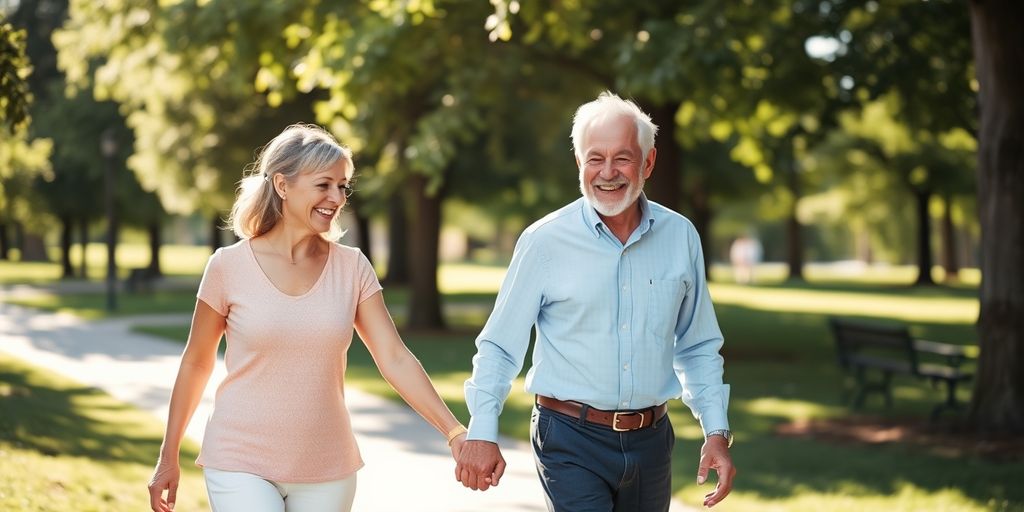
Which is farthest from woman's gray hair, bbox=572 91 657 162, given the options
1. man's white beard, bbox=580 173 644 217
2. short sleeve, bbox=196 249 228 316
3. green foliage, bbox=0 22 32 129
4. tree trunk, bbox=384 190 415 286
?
tree trunk, bbox=384 190 415 286

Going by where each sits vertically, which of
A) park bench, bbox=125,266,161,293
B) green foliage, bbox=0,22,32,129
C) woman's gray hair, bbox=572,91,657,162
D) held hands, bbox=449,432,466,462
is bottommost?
park bench, bbox=125,266,161,293

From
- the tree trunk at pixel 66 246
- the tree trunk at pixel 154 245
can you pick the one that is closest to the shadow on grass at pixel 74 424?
the tree trunk at pixel 154 245

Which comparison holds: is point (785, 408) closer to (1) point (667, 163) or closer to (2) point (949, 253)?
(1) point (667, 163)

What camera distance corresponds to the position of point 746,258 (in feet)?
166

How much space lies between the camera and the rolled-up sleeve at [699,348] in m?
4.65

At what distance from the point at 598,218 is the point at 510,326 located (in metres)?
0.47

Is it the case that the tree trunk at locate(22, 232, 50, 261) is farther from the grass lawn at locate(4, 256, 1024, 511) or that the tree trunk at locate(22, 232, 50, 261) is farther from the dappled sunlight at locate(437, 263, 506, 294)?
the grass lawn at locate(4, 256, 1024, 511)

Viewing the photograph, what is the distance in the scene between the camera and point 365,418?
12.6 m

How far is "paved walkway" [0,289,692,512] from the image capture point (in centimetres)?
876

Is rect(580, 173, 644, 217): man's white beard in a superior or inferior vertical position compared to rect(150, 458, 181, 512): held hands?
superior

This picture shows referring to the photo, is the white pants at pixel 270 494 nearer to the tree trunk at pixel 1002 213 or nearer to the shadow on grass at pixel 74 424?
the shadow on grass at pixel 74 424

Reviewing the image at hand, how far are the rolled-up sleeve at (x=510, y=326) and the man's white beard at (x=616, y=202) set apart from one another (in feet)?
0.78

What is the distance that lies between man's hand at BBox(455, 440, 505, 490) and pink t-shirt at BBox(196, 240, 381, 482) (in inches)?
14.1

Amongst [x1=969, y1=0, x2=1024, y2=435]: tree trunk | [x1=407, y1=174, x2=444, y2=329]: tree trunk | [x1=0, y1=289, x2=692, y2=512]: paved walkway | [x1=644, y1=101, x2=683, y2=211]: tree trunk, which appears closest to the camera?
[x1=0, y1=289, x2=692, y2=512]: paved walkway
